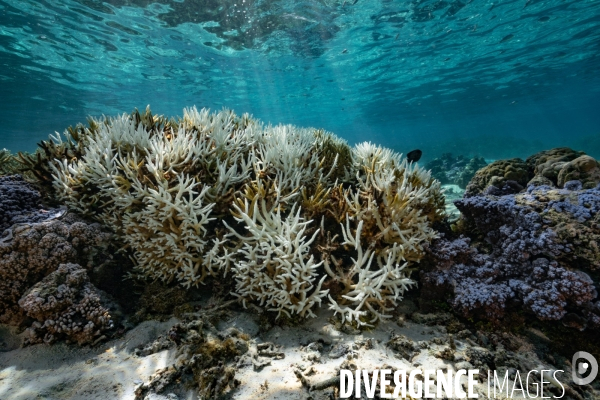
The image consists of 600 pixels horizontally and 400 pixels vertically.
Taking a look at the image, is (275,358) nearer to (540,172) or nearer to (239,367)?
(239,367)

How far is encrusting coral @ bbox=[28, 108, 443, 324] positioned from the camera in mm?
3156

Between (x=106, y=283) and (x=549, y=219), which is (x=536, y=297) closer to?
(x=549, y=219)

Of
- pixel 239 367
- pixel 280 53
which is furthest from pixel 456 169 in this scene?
pixel 239 367

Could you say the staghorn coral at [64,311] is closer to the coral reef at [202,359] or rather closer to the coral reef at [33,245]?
the coral reef at [33,245]

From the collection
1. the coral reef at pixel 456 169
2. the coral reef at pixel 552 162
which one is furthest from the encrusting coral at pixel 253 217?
the coral reef at pixel 456 169

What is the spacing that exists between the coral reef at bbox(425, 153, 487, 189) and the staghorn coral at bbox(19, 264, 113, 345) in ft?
50.9

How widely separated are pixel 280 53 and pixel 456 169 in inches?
651

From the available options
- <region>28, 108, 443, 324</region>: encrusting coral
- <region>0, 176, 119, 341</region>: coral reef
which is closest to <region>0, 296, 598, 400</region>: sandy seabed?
<region>28, 108, 443, 324</region>: encrusting coral

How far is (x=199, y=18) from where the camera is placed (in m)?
16.9

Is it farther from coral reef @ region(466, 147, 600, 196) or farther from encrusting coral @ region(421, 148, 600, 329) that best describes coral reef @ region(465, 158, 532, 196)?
encrusting coral @ region(421, 148, 600, 329)

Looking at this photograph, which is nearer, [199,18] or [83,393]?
[83,393]

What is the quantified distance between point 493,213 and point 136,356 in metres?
4.88

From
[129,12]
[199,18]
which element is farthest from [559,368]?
[129,12]

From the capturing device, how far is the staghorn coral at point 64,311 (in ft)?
9.73
